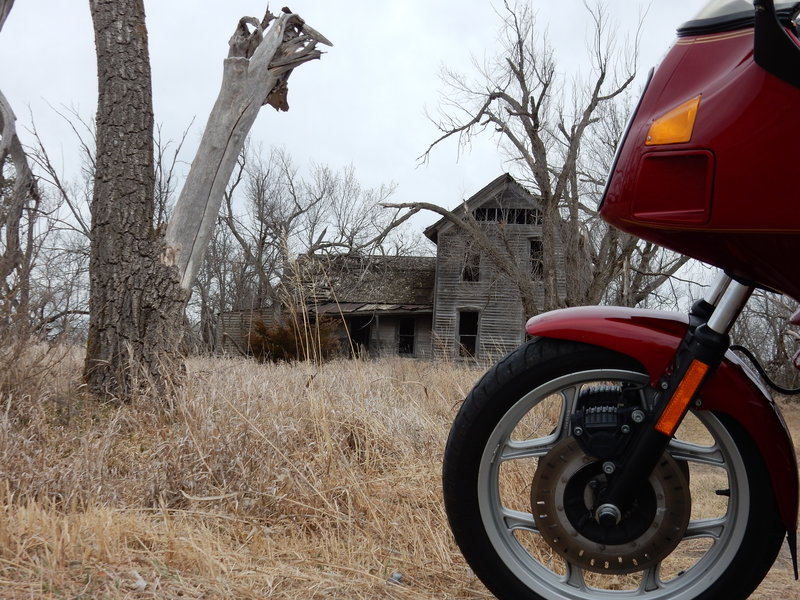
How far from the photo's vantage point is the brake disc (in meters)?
1.88

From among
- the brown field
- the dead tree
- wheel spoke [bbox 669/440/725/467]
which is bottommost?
the brown field

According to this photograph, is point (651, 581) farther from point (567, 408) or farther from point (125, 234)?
point (125, 234)

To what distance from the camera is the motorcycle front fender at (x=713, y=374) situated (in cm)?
181

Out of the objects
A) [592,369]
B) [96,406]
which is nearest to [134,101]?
[96,406]

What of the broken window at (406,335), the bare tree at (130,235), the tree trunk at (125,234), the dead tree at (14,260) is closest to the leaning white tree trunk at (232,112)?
the bare tree at (130,235)

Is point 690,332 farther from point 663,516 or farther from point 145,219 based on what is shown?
point 145,219

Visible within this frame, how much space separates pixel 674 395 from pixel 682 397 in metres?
0.02

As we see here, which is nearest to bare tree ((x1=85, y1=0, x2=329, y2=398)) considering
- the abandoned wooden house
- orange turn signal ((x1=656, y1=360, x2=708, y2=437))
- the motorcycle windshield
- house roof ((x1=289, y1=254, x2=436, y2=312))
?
orange turn signal ((x1=656, y1=360, x2=708, y2=437))

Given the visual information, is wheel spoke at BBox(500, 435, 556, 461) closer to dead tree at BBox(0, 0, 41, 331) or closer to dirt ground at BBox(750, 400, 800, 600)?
dirt ground at BBox(750, 400, 800, 600)

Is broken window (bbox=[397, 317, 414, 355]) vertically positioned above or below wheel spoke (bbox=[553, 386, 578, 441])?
below

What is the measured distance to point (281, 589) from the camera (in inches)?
92.1

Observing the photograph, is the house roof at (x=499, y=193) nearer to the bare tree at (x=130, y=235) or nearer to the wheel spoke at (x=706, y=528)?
the bare tree at (x=130, y=235)

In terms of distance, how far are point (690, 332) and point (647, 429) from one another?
10.9 inches

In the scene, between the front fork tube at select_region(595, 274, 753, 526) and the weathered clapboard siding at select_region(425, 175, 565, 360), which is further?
the weathered clapboard siding at select_region(425, 175, 565, 360)
